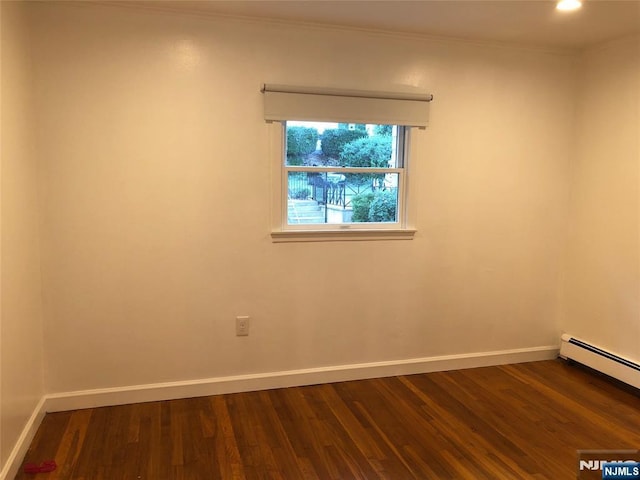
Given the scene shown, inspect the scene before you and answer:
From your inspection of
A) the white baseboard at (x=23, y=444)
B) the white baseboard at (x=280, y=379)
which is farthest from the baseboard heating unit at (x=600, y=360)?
the white baseboard at (x=23, y=444)

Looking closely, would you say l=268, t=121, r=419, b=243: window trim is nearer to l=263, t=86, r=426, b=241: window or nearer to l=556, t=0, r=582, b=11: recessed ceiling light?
l=263, t=86, r=426, b=241: window

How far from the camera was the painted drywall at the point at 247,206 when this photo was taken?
2.84 metres

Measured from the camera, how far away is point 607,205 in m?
3.49

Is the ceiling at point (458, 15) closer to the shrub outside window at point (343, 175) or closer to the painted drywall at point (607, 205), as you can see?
the painted drywall at point (607, 205)

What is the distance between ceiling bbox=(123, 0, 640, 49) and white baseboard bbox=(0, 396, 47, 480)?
2324 millimetres

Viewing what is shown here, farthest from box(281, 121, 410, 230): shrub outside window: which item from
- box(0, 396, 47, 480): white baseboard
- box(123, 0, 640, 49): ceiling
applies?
box(0, 396, 47, 480): white baseboard

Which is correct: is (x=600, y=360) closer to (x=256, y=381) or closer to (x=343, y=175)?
(x=343, y=175)

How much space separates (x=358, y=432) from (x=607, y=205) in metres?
2.32

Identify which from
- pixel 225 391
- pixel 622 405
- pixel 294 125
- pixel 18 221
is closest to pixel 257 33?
pixel 294 125

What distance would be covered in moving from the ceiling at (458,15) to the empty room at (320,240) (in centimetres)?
3

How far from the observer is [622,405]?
314cm

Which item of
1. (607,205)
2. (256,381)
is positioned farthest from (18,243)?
(607,205)

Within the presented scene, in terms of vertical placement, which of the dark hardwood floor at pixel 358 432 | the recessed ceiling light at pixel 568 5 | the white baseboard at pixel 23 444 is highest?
the recessed ceiling light at pixel 568 5

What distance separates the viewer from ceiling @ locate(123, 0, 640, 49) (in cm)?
274
